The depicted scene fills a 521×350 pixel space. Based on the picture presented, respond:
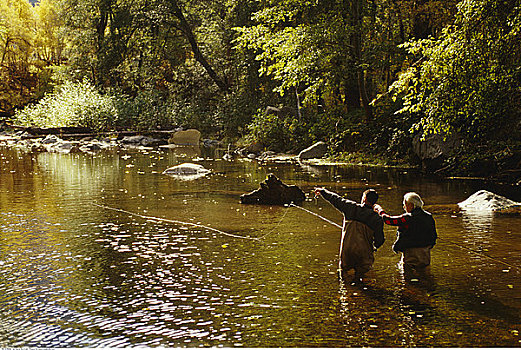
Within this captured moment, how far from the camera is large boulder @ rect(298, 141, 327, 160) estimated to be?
25.1 m

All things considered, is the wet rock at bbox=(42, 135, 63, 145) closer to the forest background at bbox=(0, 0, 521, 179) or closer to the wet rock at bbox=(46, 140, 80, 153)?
the wet rock at bbox=(46, 140, 80, 153)

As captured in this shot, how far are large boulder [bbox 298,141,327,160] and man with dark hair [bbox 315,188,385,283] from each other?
695 inches

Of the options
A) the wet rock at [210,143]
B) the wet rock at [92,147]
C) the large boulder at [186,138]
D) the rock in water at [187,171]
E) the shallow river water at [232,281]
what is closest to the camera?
the shallow river water at [232,281]

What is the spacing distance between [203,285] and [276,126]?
72.7 feet

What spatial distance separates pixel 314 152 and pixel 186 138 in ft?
47.8

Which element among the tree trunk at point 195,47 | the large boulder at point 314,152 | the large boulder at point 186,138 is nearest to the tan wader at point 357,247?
the large boulder at point 314,152

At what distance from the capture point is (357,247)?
24.4 ft

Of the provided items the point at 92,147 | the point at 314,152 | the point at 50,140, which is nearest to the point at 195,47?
the point at 92,147

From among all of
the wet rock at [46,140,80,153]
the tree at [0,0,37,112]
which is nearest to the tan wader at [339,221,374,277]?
the wet rock at [46,140,80,153]

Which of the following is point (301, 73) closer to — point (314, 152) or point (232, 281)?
point (314, 152)

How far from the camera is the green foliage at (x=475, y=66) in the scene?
12.9 m

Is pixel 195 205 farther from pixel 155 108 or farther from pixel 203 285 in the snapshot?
pixel 155 108

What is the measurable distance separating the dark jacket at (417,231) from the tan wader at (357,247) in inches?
17.1

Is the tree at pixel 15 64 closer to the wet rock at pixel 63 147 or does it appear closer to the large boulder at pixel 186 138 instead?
the wet rock at pixel 63 147
